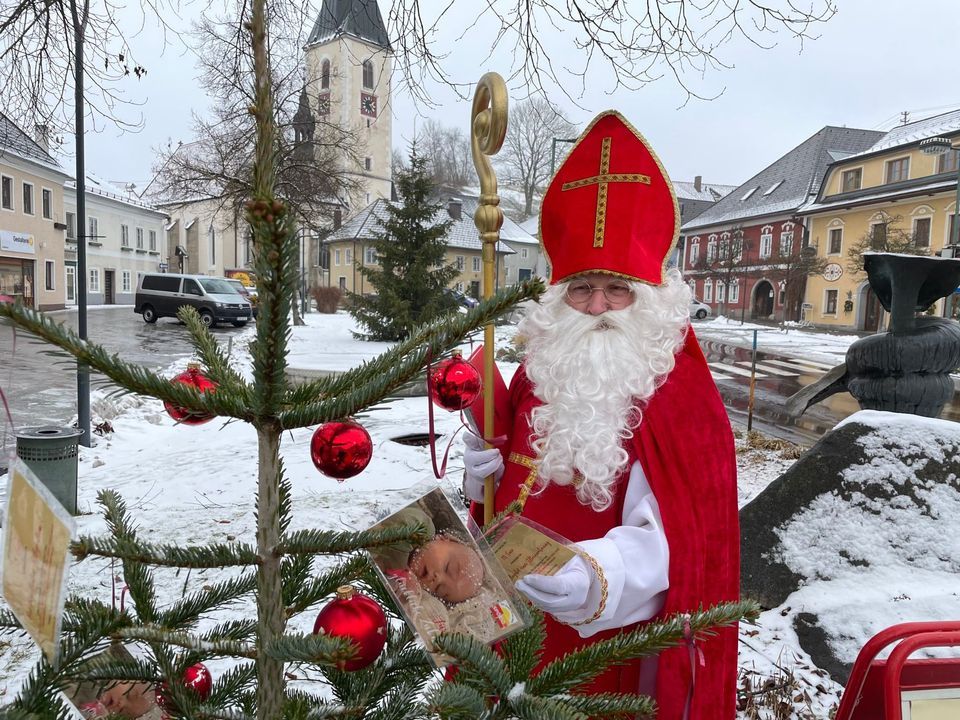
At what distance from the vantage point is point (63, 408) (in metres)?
8.89

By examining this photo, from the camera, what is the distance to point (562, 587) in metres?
1.28

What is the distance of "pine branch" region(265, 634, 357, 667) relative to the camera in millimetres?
692

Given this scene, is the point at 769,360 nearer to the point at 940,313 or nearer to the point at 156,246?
the point at 940,313

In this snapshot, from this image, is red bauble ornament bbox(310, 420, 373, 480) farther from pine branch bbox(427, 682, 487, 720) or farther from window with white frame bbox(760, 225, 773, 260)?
window with white frame bbox(760, 225, 773, 260)

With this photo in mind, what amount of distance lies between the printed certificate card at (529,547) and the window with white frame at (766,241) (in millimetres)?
37380

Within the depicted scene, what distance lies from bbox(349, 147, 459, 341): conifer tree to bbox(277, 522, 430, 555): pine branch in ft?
48.6

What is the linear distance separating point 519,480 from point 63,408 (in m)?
9.21

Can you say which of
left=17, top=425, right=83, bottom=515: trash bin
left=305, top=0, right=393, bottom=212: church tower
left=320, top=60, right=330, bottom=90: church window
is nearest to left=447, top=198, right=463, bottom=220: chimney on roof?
left=305, top=0, right=393, bottom=212: church tower

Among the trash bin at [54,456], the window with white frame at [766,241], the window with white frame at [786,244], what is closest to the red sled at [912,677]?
the trash bin at [54,456]

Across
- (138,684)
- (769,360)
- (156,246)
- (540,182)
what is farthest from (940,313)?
(156,246)

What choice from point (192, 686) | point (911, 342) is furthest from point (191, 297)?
point (192, 686)

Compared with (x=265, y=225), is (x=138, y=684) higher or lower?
lower

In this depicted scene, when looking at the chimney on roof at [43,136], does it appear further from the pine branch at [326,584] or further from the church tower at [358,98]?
the pine branch at [326,584]

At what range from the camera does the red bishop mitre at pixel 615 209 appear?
1.81 meters
